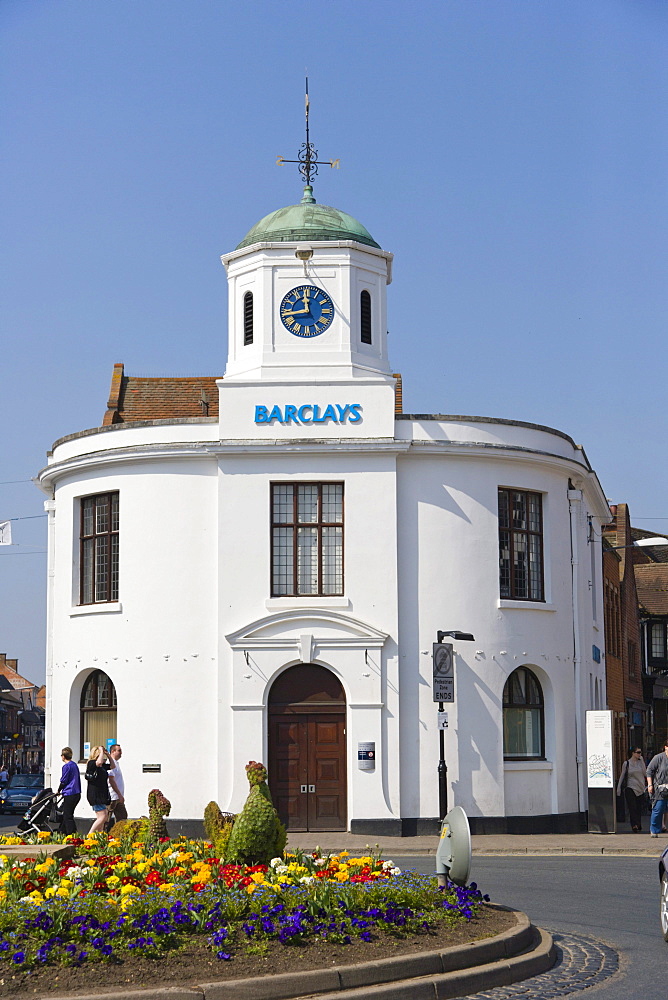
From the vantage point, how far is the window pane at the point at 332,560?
26.6 m

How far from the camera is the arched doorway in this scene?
25984 mm

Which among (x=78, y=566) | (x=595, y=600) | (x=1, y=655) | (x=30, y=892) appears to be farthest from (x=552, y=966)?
→ (x=1, y=655)

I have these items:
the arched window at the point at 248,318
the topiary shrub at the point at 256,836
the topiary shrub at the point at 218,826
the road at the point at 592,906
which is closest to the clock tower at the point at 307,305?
the arched window at the point at 248,318

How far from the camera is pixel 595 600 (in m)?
32.5

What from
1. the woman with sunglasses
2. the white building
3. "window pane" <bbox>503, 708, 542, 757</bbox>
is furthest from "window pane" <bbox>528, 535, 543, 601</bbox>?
the woman with sunglasses

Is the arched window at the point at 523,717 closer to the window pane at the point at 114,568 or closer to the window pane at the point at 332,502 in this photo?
the window pane at the point at 332,502

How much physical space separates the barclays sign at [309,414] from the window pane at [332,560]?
2235mm

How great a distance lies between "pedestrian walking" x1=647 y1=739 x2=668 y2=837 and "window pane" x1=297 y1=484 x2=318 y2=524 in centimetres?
835

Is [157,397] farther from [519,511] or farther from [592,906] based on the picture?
[592,906]

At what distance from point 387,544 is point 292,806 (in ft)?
18.1

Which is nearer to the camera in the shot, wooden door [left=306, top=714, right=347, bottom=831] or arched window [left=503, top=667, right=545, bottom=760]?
wooden door [left=306, top=714, right=347, bottom=831]

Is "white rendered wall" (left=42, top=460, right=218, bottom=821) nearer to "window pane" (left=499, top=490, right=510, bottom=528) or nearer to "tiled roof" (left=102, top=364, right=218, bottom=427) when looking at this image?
"window pane" (left=499, top=490, right=510, bottom=528)

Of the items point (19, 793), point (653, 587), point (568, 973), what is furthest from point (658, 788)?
point (653, 587)

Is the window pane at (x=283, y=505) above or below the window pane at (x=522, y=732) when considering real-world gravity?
above
